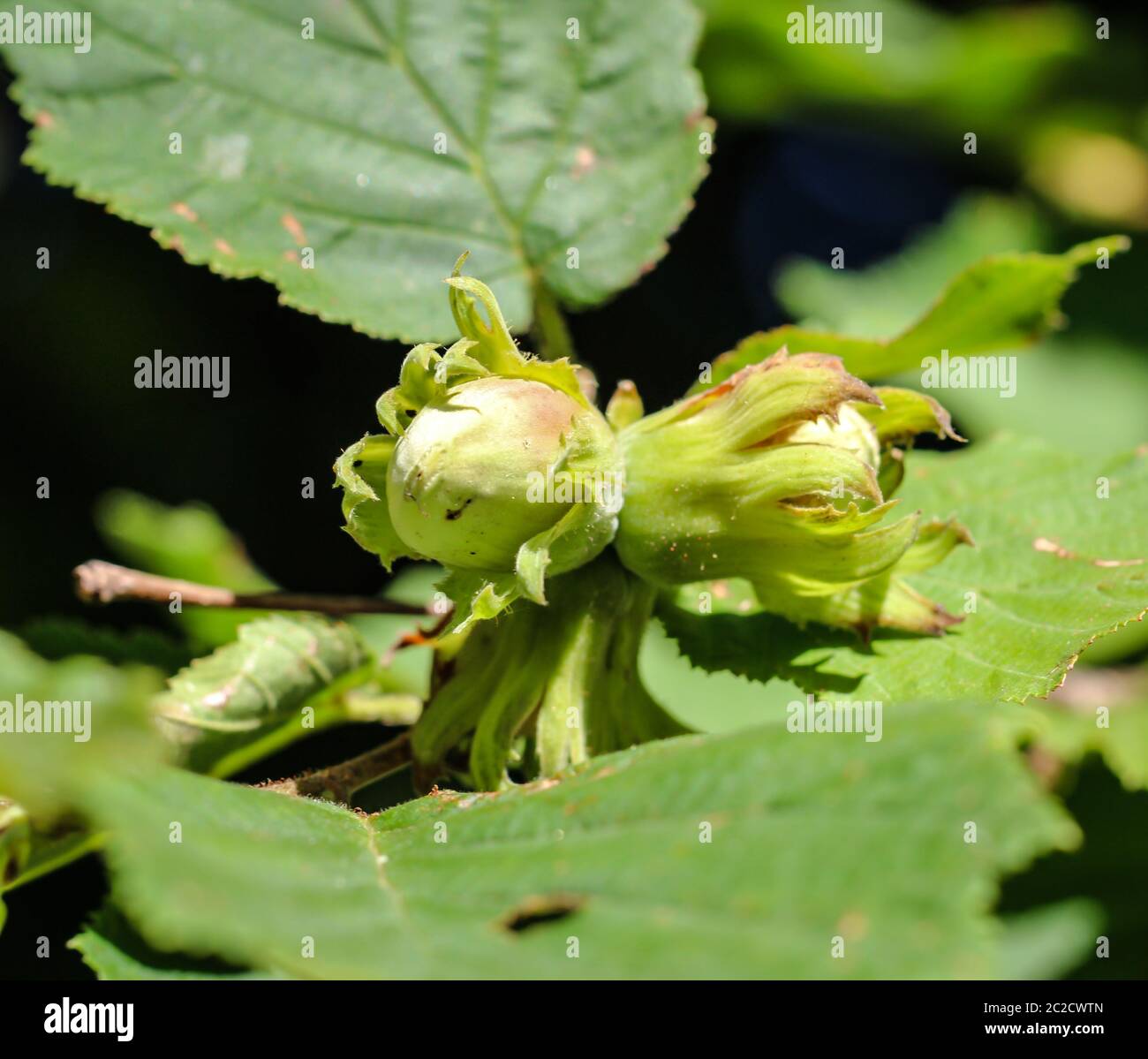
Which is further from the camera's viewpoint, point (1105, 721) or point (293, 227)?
point (1105, 721)

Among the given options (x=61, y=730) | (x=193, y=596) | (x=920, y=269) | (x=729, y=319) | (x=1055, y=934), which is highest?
(x=729, y=319)

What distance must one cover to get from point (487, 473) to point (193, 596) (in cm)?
50

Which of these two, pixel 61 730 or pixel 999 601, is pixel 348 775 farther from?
pixel 999 601

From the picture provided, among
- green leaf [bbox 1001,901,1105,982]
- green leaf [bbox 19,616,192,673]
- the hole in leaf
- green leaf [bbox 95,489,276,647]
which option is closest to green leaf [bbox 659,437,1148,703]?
the hole in leaf

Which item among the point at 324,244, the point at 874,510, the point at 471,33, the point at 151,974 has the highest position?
the point at 471,33

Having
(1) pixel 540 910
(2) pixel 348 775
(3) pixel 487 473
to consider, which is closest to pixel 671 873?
(1) pixel 540 910

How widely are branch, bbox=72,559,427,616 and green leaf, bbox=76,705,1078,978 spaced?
469 mm

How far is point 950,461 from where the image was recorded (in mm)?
1850

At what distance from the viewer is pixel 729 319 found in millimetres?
4973

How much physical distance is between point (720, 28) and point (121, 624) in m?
2.90

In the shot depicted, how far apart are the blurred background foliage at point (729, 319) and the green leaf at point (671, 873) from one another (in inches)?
48.7

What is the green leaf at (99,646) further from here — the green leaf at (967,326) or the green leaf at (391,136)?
the green leaf at (967,326)

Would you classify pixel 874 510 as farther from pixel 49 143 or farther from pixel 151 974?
pixel 49 143

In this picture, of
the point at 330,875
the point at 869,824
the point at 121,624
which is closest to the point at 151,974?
the point at 330,875
